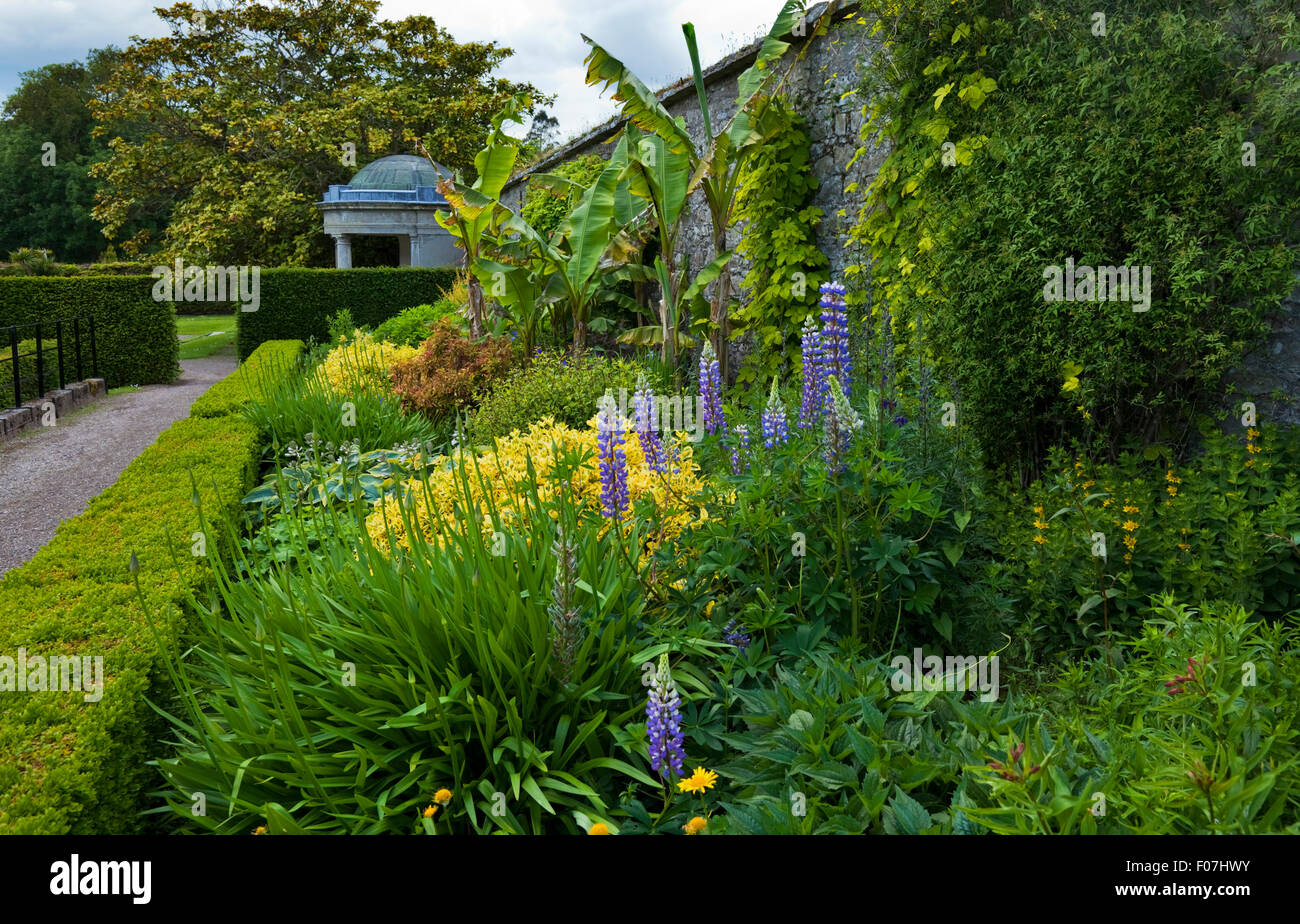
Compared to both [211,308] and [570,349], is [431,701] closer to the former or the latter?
[570,349]

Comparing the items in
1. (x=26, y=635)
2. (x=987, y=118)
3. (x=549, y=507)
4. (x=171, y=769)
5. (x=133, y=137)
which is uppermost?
(x=133, y=137)

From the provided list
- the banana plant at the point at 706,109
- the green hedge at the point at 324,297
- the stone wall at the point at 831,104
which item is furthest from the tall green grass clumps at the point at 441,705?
the green hedge at the point at 324,297

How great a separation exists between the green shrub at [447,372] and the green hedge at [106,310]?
9.44m

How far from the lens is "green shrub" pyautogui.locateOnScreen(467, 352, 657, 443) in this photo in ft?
22.9

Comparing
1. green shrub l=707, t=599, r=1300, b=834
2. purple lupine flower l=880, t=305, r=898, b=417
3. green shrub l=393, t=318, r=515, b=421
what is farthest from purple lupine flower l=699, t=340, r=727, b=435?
green shrub l=393, t=318, r=515, b=421

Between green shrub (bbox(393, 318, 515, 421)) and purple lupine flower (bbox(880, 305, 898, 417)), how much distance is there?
4.17 m

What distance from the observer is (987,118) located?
5.31 metres

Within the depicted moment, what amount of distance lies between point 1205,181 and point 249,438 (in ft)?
22.0

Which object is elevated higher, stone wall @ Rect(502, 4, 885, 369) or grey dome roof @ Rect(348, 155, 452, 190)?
grey dome roof @ Rect(348, 155, 452, 190)

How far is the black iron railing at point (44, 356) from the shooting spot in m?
12.2

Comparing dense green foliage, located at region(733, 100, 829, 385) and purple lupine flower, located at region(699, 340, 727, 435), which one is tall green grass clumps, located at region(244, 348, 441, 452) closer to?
purple lupine flower, located at region(699, 340, 727, 435)

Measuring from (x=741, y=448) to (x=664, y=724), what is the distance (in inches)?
77.0

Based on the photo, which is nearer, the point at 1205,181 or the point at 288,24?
the point at 1205,181
